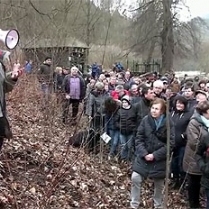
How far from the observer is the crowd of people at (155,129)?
19.8ft

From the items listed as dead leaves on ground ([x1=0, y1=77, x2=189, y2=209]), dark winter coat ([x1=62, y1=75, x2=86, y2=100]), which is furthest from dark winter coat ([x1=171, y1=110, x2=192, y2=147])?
dark winter coat ([x1=62, y1=75, x2=86, y2=100])

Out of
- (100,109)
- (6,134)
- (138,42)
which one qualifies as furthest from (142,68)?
(6,134)

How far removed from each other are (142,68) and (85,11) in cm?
2570

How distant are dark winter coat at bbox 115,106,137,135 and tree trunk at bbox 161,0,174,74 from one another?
19.4 m

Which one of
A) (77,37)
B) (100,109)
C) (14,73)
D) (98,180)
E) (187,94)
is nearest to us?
(14,73)

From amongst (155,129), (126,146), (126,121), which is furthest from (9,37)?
(126,146)

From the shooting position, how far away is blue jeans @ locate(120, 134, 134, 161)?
28.2 feet

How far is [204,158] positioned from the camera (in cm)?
614

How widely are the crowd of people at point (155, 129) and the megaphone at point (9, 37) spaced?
59cm

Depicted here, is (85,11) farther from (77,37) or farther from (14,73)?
(14,73)

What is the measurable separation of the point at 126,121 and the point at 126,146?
463 mm

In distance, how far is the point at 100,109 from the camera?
9.42m

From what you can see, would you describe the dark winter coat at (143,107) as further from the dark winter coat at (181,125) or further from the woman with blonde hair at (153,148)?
the woman with blonde hair at (153,148)

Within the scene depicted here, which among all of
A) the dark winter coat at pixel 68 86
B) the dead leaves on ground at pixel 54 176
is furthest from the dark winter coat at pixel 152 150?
the dark winter coat at pixel 68 86
